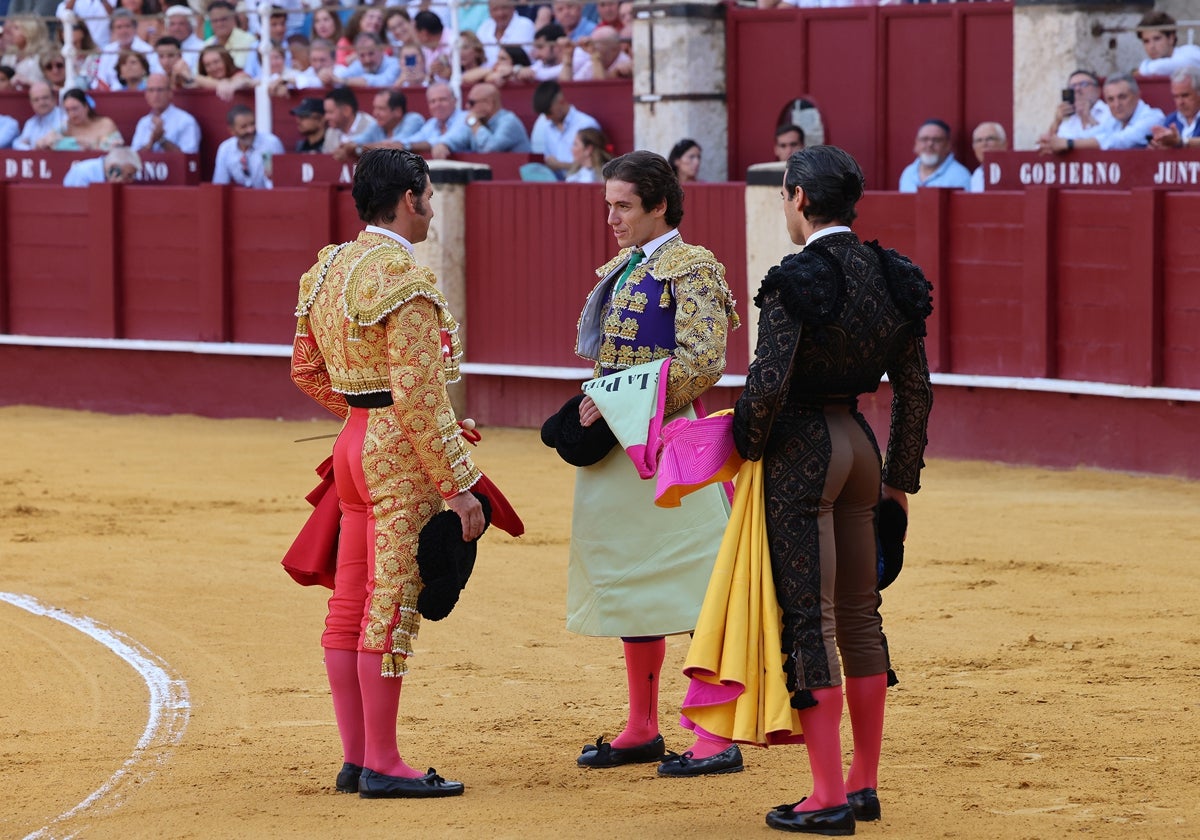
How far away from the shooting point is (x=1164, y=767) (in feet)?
15.1

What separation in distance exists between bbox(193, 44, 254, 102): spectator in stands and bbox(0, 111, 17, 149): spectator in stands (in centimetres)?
159

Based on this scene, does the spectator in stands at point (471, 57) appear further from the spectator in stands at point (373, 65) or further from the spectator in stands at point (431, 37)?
the spectator in stands at point (373, 65)

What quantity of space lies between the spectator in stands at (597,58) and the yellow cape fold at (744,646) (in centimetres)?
931

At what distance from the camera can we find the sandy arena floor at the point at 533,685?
14.2 feet

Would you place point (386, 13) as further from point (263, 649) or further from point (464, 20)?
point (263, 649)

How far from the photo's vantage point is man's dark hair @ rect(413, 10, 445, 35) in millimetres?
13547

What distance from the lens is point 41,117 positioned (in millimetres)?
15148

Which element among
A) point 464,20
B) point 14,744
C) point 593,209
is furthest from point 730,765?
point 464,20

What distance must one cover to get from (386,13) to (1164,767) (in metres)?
10.9

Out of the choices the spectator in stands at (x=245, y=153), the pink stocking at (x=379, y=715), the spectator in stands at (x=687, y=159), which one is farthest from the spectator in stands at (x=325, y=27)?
the pink stocking at (x=379, y=715)

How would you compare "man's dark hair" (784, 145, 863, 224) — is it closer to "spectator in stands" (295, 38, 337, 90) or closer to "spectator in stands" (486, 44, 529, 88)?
"spectator in stands" (486, 44, 529, 88)

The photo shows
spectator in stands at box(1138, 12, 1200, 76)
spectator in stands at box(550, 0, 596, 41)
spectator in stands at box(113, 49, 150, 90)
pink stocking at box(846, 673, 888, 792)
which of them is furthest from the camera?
spectator in stands at box(113, 49, 150, 90)

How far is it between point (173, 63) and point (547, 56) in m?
3.27

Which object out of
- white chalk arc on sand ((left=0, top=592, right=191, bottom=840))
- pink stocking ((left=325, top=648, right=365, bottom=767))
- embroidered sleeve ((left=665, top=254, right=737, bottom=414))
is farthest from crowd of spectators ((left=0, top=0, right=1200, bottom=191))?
pink stocking ((left=325, top=648, right=365, bottom=767))
